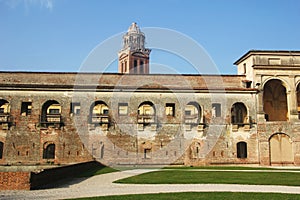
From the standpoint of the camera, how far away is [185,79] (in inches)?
1255

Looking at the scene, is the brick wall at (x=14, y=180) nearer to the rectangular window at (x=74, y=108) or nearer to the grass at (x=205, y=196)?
the grass at (x=205, y=196)

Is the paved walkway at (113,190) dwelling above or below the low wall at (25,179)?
below

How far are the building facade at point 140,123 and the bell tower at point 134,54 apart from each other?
38195 mm

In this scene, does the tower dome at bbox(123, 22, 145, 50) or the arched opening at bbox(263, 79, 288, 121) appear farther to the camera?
the tower dome at bbox(123, 22, 145, 50)

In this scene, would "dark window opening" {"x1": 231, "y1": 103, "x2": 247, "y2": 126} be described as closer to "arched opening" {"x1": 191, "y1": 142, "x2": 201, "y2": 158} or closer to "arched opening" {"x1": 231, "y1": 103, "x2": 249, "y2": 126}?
"arched opening" {"x1": 231, "y1": 103, "x2": 249, "y2": 126}

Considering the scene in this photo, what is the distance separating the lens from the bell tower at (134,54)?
7000cm

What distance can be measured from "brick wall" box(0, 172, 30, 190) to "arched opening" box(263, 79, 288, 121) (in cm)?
2924

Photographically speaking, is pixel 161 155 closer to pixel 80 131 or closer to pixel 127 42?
pixel 80 131

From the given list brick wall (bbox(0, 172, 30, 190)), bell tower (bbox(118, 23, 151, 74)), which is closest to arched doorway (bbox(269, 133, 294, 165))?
brick wall (bbox(0, 172, 30, 190))

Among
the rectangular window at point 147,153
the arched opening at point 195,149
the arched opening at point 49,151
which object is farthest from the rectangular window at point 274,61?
the arched opening at point 49,151

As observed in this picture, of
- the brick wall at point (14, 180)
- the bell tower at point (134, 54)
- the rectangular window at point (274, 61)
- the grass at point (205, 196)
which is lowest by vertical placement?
the grass at point (205, 196)

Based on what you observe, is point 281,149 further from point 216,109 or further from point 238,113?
point 216,109

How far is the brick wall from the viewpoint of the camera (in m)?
12.3

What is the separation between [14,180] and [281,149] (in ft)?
81.1
